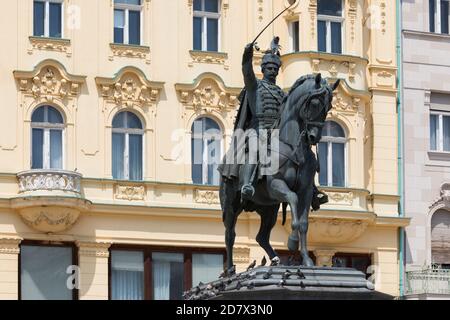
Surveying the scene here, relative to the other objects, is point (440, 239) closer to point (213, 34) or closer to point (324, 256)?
point (324, 256)

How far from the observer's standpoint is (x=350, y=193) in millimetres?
45844

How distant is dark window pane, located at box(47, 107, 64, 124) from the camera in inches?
1726

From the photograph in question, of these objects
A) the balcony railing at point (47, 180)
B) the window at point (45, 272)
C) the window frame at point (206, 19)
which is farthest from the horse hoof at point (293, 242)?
the window frame at point (206, 19)

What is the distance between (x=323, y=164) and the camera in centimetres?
4584

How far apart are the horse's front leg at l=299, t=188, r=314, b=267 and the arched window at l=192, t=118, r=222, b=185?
22502 millimetres

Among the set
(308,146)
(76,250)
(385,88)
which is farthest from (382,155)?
(308,146)

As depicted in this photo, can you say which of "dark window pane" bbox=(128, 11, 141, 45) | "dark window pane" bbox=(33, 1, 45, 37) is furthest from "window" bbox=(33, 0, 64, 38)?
"dark window pane" bbox=(128, 11, 141, 45)

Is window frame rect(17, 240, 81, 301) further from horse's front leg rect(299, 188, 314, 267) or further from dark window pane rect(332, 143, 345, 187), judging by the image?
horse's front leg rect(299, 188, 314, 267)

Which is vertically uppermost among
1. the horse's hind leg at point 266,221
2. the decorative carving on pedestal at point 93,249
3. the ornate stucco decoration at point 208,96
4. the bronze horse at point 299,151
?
the ornate stucco decoration at point 208,96

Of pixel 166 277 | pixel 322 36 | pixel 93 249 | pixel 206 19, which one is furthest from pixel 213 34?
pixel 93 249

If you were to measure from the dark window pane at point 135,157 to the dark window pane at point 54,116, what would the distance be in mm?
2177

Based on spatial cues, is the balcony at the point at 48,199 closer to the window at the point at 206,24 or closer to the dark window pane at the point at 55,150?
the dark window pane at the point at 55,150

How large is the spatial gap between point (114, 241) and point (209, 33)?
7001 millimetres

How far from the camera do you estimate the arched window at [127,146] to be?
44.6 m
